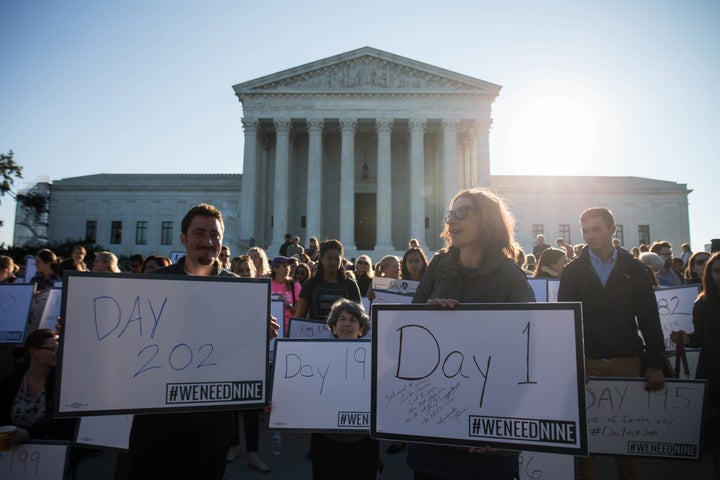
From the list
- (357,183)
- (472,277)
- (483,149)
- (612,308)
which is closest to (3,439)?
(472,277)

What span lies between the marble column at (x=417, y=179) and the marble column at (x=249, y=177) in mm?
13119

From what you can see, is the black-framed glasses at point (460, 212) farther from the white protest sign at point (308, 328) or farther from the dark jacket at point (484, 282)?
the white protest sign at point (308, 328)

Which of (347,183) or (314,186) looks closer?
(314,186)

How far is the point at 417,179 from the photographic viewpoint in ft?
125

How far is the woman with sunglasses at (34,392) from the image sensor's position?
471 centimetres

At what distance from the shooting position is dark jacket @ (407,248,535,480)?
2707mm

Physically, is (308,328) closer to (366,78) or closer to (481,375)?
(481,375)

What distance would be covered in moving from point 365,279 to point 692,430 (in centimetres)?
597

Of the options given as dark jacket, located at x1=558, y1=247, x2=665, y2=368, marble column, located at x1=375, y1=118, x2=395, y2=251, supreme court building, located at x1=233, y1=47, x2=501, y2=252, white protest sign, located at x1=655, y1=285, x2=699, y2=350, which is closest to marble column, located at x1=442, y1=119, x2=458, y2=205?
supreme court building, located at x1=233, y1=47, x2=501, y2=252

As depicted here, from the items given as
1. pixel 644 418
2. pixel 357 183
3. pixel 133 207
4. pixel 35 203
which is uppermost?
pixel 357 183

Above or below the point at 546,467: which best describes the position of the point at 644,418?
above

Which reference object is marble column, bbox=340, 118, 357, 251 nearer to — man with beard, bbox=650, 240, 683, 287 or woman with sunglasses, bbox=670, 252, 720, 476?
man with beard, bbox=650, 240, 683, 287

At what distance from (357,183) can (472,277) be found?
1618 inches

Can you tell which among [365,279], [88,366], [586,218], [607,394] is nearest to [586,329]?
[607,394]
